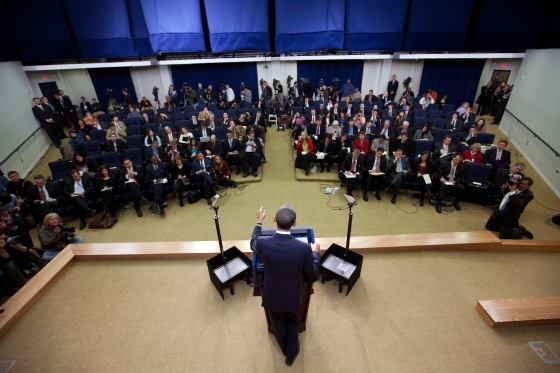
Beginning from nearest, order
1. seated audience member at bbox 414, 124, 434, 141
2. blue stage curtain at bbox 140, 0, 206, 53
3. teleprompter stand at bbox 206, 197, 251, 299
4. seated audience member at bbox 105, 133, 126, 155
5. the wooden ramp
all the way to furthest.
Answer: the wooden ramp < teleprompter stand at bbox 206, 197, 251, 299 < seated audience member at bbox 414, 124, 434, 141 < seated audience member at bbox 105, 133, 126, 155 < blue stage curtain at bbox 140, 0, 206, 53

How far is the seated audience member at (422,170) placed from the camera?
218 inches

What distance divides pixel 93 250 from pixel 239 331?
8.18 feet

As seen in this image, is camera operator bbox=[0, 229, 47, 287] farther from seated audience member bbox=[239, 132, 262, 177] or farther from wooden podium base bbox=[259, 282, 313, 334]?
seated audience member bbox=[239, 132, 262, 177]

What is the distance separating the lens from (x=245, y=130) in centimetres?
786

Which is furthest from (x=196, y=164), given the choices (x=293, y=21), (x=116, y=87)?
(x=116, y=87)

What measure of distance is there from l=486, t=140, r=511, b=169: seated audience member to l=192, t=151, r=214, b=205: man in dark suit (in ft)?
19.4

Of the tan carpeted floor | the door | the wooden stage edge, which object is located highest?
the door

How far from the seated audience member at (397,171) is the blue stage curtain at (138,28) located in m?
8.94

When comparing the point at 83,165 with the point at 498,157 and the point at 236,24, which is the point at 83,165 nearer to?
the point at 236,24

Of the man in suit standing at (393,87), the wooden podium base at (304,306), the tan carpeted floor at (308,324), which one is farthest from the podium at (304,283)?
the man in suit standing at (393,87)

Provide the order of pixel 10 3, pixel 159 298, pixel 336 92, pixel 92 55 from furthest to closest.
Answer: pixel 336 92
pixel 92 55
pixel 10 3
pixel 159 298

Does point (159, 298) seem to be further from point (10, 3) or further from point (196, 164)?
point (10, 3)

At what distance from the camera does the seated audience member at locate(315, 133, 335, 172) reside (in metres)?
6.72

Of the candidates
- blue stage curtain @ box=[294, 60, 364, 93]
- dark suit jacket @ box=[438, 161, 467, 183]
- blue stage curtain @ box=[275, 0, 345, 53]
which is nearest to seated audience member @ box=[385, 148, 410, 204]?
dark suit jacket @ box=[438, 161, 467, 183]
